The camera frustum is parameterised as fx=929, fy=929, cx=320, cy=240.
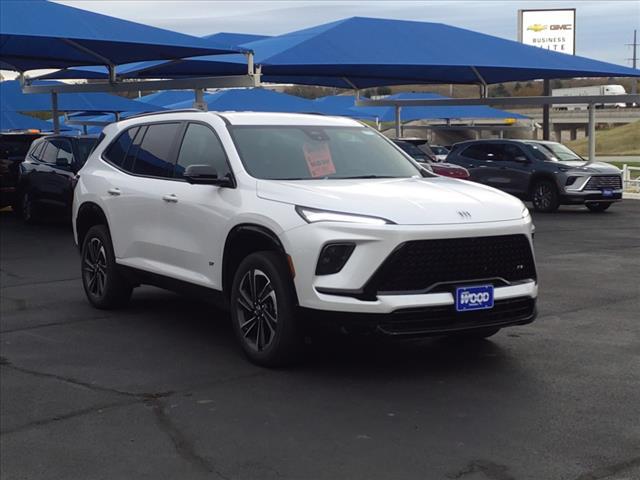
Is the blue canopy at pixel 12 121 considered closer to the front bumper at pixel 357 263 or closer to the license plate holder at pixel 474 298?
the front bumper at pixel 357 263

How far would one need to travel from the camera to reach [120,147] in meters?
8.87

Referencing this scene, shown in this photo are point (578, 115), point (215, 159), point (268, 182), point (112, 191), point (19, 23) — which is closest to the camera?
point (268, 182)

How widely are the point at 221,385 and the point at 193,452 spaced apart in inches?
50.9

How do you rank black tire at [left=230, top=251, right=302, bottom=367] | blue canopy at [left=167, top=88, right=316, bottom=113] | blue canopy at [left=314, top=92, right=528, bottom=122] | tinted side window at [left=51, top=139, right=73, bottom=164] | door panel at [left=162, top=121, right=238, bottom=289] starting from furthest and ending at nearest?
1. blue canopy at [left=314, top=92, right=528, bottom=122]
2. blue canopy at [left=167, top=88, right=316, bottom=113]
3. tinted side window at [left=51, top=139, right=73, bottom=164]
4. door panel at [left=162, top=121, right=238, bottom=289]
5. black tire at [left=230, top=251, right=302, bottom=367]

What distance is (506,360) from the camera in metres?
6.77

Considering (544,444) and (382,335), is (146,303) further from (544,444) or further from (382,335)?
(544,444)

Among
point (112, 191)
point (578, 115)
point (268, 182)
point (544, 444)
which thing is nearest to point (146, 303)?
point (112, 191)

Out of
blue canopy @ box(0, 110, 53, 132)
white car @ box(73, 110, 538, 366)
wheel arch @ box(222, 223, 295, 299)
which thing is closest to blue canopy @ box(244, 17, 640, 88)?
blue canopy @ box(0, 110, 53, 132)

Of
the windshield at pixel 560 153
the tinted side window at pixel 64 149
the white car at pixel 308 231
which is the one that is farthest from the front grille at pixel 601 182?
the white car at pixel 308 231

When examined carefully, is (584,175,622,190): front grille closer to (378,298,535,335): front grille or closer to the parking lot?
the parking lot

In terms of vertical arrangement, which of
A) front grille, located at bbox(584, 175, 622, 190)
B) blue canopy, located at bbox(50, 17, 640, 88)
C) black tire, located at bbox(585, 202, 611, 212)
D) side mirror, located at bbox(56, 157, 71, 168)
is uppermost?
blue canopy, located at bbox(50, 17, 640, 88)

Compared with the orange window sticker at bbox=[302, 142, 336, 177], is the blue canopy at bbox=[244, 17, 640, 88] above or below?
above

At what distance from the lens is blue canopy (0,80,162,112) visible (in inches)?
1221

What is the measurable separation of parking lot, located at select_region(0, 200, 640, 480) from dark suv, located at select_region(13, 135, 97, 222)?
797cm
